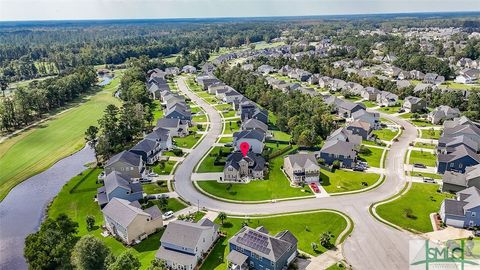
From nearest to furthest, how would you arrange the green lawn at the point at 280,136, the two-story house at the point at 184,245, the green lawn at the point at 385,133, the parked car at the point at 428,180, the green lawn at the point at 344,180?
the two-story house at the point at 184,245 → the green lawn at the point at 344,180 → the parked car at the point at 428,180 → the green lawn at the point at 385,133 → the green lawn at the point at 280,136

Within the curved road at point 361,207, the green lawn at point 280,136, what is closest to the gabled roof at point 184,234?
the curved road at point 361,207

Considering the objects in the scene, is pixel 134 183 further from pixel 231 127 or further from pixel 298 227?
pixel 231 127

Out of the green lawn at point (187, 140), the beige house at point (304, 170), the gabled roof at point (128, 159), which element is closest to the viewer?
the beige house at point (304, 170)

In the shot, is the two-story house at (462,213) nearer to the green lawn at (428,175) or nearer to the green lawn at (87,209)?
the green lawn at (428,175)

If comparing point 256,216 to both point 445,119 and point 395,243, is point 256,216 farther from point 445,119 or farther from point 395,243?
point 445,119

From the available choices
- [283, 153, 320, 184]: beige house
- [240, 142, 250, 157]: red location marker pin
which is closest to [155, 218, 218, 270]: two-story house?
[283, 153, 320, 184]: beige house

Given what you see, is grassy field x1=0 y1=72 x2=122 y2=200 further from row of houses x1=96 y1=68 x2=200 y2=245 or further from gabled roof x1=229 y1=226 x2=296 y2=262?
gabled roof x1=229 y1=226 x2=296 y2=262
